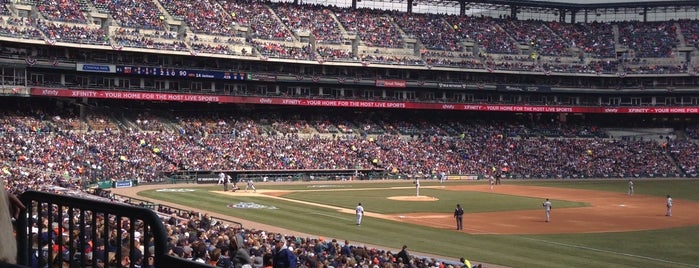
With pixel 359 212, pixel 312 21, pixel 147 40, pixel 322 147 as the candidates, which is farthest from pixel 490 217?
pixel 312 21

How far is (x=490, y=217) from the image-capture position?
46969 millimetres

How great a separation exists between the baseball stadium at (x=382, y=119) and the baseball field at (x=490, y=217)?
0.26m

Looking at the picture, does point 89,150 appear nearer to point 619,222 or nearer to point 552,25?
point 619,222

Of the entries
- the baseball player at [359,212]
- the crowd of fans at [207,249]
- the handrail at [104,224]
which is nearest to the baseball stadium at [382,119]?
the baseball player at [359,212]

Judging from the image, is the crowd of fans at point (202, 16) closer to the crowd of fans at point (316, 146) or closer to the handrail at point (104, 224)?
the crowd of fans at point (316, 146)

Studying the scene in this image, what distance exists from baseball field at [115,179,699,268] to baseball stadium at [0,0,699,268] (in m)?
0.26

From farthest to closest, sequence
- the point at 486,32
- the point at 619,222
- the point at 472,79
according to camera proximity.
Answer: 1. the point at 486,32
2. the point at 472,79
3. the point at 619,222

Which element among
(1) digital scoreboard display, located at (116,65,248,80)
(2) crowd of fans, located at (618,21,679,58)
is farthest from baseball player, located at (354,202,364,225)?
(2) crowd of fans, located at (618,21,679,58)

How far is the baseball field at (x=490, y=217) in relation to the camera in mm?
33281

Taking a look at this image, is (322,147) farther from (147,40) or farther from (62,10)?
(62,10)

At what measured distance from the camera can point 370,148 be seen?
280 ft

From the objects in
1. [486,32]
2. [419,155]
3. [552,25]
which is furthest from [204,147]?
[552,25]

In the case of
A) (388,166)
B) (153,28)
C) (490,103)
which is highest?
(153,28)

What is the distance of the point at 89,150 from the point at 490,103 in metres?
52.5
